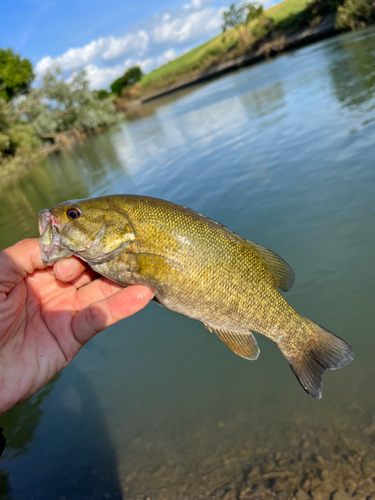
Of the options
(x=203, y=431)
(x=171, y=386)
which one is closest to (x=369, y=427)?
Answer: (x=203, y=431)

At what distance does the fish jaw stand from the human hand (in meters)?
0.19

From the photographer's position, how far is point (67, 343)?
3422mm

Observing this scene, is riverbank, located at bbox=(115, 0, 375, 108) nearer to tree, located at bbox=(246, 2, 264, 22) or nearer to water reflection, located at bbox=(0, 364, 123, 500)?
tree, located at bbox=(246, 2, 264, 22)

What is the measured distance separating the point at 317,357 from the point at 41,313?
278cm

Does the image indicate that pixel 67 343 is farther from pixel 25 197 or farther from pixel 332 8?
pixel 332 8

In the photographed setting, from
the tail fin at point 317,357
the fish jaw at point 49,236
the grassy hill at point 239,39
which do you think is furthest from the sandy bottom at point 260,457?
the grassy hill at point 239,39

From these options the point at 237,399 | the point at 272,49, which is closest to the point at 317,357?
the point at 237,399

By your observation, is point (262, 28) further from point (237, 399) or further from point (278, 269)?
point (237, 399)

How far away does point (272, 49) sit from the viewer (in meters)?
56.1

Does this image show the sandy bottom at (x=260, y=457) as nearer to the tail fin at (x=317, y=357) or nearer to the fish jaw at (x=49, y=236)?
the tail fin at (x=317, y=357)

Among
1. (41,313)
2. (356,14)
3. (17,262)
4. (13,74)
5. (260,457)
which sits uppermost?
(13,74)

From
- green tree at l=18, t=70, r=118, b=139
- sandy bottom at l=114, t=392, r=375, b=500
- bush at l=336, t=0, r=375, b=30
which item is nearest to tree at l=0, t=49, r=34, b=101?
green tree at l=18, t=70, r=118, b=139

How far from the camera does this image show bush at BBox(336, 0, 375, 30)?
3431 cm

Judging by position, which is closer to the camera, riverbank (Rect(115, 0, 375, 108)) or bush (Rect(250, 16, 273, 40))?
riverbank (Rect(115, 0, 375, 108))
